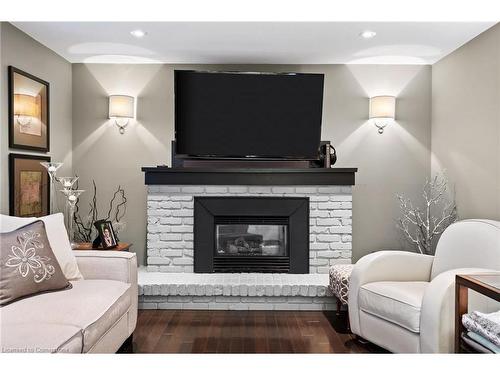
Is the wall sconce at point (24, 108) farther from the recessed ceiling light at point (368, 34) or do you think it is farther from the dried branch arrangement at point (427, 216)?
the dried branch arrangement at point (427, 216)

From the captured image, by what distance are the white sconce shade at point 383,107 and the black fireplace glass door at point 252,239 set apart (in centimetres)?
142

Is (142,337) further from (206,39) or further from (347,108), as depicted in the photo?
(347,108)

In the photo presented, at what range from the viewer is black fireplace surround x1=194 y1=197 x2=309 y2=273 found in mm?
3639

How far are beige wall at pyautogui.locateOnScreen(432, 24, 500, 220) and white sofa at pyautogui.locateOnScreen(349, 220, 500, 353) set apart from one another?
2.75 ft

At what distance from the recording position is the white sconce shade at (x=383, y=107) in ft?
12.7

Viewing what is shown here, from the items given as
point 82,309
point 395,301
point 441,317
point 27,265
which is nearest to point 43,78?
point 27,265

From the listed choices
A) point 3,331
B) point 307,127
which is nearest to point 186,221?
point 307,127

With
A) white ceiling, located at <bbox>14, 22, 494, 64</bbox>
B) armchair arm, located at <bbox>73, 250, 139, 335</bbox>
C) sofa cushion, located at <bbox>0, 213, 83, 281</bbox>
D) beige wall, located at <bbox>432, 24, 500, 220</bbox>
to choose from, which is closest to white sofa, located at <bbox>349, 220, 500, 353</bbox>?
beige wall, located at <bbox>432, 24, 500, 220</bbox>

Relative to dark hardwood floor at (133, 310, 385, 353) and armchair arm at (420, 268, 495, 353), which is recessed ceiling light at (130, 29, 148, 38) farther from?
armchair arm at (420, 268, 495, 353)

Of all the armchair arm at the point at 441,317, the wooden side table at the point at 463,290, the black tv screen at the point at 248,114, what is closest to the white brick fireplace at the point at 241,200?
the black tv screen at the point at 248,114

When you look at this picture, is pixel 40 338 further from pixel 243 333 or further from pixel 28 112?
pixel 28 112

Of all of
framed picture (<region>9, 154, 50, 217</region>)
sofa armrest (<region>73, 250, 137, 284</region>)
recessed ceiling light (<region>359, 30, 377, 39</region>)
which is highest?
recessed ceiling light (<region>359, 30, 377, 39</region>)

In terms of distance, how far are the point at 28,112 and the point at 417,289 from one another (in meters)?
3.14

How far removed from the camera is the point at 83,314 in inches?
69.8
